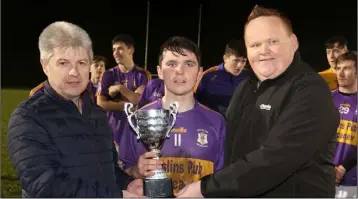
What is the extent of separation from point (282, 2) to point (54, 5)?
39.1ft

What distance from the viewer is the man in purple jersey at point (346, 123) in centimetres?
407

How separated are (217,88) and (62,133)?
3258 millimetres

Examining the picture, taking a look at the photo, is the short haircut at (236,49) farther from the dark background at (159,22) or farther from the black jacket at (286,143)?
the dark background at (159,22)

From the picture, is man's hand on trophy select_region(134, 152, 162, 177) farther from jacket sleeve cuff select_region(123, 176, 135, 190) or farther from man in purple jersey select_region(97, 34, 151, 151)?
man in purple jersey select_region(97, 34, 151, 151)

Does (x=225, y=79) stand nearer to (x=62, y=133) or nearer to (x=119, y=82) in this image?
(x=119, y=82)

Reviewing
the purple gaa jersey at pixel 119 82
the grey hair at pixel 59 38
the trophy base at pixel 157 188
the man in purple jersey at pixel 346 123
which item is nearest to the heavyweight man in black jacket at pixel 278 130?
the trophy base at pixel 157 188

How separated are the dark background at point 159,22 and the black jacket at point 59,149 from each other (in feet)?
36.3

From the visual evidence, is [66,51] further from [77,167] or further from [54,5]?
[54,5]

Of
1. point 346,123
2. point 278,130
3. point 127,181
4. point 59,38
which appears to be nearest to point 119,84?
point 346,123

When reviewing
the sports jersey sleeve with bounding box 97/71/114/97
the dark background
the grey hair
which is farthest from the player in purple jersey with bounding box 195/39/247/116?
the dark background

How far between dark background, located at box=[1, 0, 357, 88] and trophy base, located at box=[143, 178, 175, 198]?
10.9 m

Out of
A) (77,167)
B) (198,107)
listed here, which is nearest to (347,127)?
(198,107)

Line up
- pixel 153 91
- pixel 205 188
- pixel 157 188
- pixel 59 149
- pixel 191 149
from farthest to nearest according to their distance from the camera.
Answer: pixel 153 91
pixel 191 149
pixel 157 188
pixel 205 188
pixel 59 149

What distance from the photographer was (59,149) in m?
1.87
